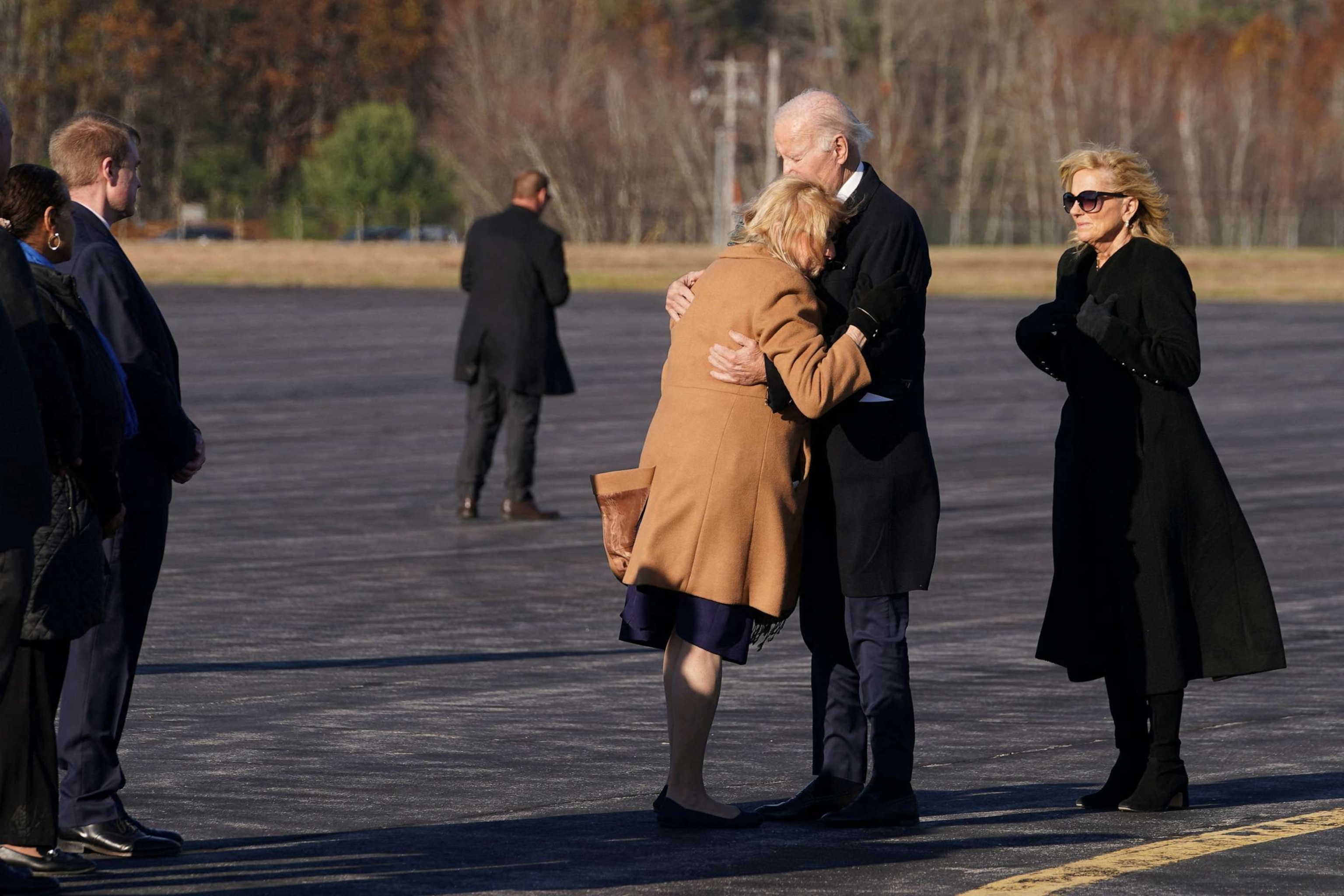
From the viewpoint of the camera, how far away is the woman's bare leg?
20.2 ft

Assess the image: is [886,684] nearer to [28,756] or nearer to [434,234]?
[28,756]

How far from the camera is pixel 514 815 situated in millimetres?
6312

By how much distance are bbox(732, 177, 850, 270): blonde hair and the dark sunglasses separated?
82 centimetres

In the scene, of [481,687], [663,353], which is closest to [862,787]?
[481,687]

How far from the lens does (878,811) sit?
6.21 m

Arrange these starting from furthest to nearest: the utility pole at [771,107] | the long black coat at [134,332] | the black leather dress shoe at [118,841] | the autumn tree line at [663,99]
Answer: the autumn tree line at [663,99] < the utility pole at [771,107] < the long black coat at [134,332] < the black leather dress shoe at [118,841]

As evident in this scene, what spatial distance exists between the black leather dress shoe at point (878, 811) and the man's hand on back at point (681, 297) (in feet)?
4.55

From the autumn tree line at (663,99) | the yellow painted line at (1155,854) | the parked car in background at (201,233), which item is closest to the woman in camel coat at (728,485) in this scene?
the yellow painted line at (1155,854)

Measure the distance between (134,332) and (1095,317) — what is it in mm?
2612

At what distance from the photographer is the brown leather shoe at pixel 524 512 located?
45.1 feet

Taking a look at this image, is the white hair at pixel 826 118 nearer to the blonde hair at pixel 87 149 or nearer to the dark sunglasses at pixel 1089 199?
the dark sunglasses at pixel 1089 199

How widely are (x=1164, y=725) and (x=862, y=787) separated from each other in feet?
2.85

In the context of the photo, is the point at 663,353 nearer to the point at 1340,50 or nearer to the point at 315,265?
the point at 315,265

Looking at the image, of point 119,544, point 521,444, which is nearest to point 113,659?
point 119,544
